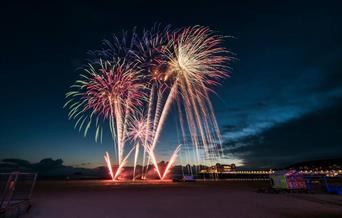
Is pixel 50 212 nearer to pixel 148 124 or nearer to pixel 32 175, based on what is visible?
pixel 32 175

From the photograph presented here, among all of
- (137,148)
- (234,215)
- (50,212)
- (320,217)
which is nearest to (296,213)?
(320,217)

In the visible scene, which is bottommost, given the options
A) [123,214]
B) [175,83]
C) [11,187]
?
[123,214]

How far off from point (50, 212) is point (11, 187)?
→ 2.69 meters

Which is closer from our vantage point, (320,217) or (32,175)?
(320,217)

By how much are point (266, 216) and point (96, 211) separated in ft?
32.5

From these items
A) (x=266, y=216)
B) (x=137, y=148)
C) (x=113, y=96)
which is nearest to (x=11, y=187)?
(x=266, y=216)

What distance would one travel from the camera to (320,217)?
42.7 ft

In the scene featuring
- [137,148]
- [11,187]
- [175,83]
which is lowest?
A: [11,187]

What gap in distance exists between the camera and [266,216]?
13359mm

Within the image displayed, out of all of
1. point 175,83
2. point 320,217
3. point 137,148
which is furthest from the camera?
point 137,148

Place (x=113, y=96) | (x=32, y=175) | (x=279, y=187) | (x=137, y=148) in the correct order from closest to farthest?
(x=32, y=175)
(x=279, y=187)
(x=113, y=96)
(x=137, y=148)

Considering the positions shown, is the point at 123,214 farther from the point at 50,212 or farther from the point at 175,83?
the point at 175,83

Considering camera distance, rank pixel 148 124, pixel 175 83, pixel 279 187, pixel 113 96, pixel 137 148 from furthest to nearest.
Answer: pixel 137 148, pixel 148 124, pixel 113 96, pixel 175 83, pixel 279 187

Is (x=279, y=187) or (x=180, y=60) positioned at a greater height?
(x=180, y=60)
